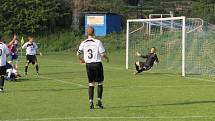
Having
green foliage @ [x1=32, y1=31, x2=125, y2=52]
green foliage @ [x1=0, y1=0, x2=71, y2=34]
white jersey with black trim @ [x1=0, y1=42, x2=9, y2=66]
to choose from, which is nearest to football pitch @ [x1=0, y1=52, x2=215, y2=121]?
white jersey with black trim @ [x1=0, y1=42, x2=9, y2=66]

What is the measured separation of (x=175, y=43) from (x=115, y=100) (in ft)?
57.6

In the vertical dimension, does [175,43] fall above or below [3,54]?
above

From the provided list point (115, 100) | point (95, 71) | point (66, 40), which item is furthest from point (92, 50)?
point (66, 40)

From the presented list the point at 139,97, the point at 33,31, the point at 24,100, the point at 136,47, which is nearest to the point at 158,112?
the point at 139,97

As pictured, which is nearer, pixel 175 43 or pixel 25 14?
pixel 175 43

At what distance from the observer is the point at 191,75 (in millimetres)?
26500

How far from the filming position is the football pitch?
13086mm

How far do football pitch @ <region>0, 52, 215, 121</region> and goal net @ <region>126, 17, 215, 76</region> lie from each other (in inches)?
156

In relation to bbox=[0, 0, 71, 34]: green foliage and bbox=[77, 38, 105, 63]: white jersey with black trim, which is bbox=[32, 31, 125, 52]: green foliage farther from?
bbox=[77, 38, 105, 63]: white jersey with black trim

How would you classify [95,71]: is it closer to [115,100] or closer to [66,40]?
[115,100]

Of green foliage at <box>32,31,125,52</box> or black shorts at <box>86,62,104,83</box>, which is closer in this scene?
black shorts at <box>86,62,104,83</box>

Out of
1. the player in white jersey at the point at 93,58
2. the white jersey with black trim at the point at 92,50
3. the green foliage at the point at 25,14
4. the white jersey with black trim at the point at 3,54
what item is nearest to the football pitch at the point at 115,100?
the player in white jersey at the point at 93,58

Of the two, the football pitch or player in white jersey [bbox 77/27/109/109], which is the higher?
player in white jersey [bbox 77/27/109/109]

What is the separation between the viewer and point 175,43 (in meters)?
33.3
